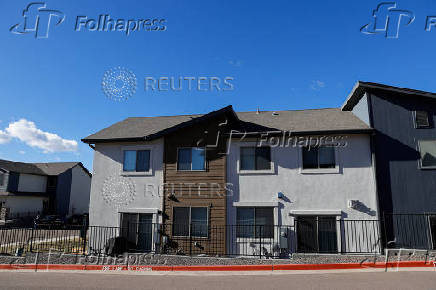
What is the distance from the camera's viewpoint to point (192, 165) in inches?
552

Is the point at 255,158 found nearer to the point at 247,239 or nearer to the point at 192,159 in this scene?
the point at 192,159

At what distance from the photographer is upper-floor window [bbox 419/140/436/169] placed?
12406mm

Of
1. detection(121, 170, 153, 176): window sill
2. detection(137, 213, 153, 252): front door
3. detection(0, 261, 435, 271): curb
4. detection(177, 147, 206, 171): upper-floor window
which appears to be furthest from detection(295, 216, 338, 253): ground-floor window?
detection(121, 170, 153, 176): window sill

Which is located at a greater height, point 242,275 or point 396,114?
point 396,114

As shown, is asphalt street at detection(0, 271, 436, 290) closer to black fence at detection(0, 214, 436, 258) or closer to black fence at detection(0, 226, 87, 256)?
black fence at detection(0, 226, 87, 256)

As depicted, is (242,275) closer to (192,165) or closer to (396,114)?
(192,165)

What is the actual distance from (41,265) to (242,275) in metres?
7.99

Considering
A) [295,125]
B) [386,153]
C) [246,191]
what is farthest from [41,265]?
[386,153]

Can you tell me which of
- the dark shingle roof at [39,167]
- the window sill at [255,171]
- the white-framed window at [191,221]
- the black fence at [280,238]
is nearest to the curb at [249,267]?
the black fence at [280,238]

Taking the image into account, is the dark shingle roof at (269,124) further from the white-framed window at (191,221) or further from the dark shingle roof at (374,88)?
the white-framed window at (191,221)

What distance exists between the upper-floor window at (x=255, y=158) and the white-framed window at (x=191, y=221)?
2.95 metres

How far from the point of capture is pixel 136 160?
48.2ft

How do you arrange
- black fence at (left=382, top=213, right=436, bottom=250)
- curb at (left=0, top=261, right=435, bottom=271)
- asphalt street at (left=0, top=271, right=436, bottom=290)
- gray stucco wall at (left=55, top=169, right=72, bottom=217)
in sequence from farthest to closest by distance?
gray stucco wall at (left=55, top=169, right=72, bottom=217)
black fence at (left=382, top=213, right=436, bottom=250)
curb at (left=0, top=261, right=435, bottom=271)
asphalt street at (left=0, top=271, right=436, bottom=290)

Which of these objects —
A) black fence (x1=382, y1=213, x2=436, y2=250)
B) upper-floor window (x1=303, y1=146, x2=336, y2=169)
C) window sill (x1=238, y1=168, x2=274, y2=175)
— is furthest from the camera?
window sill (x1=238, y1=168, x2=274, y2=175)
